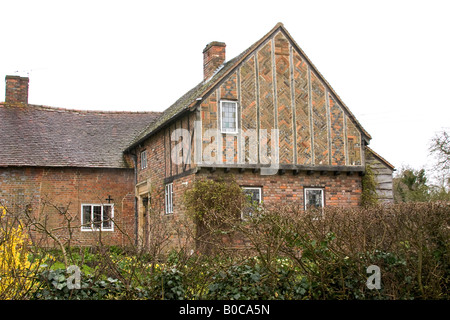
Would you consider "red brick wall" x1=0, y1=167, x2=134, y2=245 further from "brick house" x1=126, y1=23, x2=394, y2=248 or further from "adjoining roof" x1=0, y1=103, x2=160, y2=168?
"brick house" x1=126, y1=23, x2=394, y2=248

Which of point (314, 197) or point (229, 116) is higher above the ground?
point (229, 116)

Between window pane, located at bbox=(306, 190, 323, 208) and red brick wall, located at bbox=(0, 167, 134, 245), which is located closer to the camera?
window pane, located at bbox=(306, 190, 323, 208)

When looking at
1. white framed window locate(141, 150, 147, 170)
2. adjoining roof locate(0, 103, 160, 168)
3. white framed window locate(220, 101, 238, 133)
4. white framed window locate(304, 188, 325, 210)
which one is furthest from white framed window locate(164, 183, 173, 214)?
white framed window locate(304, 188, 325, 210)

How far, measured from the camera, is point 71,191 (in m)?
21.6

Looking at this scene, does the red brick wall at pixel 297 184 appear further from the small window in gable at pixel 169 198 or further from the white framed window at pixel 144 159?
the white framed window at pixel 144 159

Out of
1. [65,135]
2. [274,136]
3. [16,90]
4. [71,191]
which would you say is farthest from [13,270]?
[16,90]

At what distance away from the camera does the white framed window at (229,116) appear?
52.7 feet

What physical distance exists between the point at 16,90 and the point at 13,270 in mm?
21124

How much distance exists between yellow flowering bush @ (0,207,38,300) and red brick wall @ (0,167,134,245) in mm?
13875

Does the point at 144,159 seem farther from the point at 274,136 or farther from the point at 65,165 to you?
the point at 274,136

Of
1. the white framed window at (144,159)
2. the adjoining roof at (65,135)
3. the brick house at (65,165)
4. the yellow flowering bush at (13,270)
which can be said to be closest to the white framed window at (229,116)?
the white framed window at (144,159)

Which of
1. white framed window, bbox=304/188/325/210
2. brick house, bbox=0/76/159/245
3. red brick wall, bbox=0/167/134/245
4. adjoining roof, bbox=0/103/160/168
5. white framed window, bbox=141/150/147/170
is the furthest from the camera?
adjoining roof, bbox=0/103/160/168

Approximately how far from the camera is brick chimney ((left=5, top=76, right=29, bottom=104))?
24.7 m
